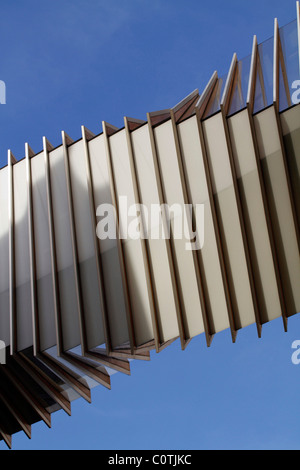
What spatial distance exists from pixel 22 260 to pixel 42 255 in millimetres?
701

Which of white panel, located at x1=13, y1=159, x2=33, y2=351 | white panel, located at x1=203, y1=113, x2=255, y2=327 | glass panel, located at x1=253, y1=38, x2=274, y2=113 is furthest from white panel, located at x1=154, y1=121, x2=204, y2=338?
white panel, located at x1=13, y1=159, x2=33, y2=351

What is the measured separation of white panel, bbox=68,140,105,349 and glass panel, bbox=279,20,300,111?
515 centimetres

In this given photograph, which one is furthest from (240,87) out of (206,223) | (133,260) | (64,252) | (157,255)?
(64,252)

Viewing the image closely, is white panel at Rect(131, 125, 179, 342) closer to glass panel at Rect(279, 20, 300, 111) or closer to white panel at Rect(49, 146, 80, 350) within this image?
white panel at Rect(49, 146, 80, 350)

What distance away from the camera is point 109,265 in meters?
14.1

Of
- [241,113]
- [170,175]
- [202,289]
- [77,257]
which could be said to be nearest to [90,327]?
[77,257]

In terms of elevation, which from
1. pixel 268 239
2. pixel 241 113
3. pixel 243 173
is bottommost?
pixel 268 239

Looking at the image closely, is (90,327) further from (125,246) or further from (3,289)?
(3,289)

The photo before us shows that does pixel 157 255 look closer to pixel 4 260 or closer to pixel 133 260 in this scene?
pixel 133 260

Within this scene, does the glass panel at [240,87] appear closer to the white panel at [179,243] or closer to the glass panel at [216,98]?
the glass panel at [216,98]

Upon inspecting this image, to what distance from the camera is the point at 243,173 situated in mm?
13227

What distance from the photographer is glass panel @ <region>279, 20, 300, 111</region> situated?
45.5ft

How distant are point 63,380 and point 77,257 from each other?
4411mm

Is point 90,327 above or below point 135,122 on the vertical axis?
below
